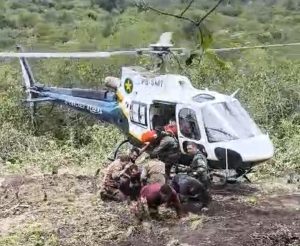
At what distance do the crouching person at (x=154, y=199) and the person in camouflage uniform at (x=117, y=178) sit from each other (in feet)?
2.24

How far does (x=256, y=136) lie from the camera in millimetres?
7914

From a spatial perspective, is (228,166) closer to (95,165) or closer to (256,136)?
(256,136)

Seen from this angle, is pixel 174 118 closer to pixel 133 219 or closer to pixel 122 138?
pixel 133 219

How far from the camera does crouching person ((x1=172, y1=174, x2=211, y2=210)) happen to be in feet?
23.9

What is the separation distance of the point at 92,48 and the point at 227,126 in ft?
46.9

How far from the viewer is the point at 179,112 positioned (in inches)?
317

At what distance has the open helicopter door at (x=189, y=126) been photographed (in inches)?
309

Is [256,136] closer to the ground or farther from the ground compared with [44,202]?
farther from the ground

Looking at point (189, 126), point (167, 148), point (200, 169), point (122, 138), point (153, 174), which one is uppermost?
point (189, 126)

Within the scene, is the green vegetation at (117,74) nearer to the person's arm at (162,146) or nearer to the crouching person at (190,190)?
the person's arm at (162,146)

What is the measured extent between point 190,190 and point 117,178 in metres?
0.92

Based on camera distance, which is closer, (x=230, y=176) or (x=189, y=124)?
(x=189, y=124)

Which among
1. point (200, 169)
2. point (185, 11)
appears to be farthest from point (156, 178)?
point (185, 11)

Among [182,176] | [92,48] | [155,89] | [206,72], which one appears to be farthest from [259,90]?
[92,48]
